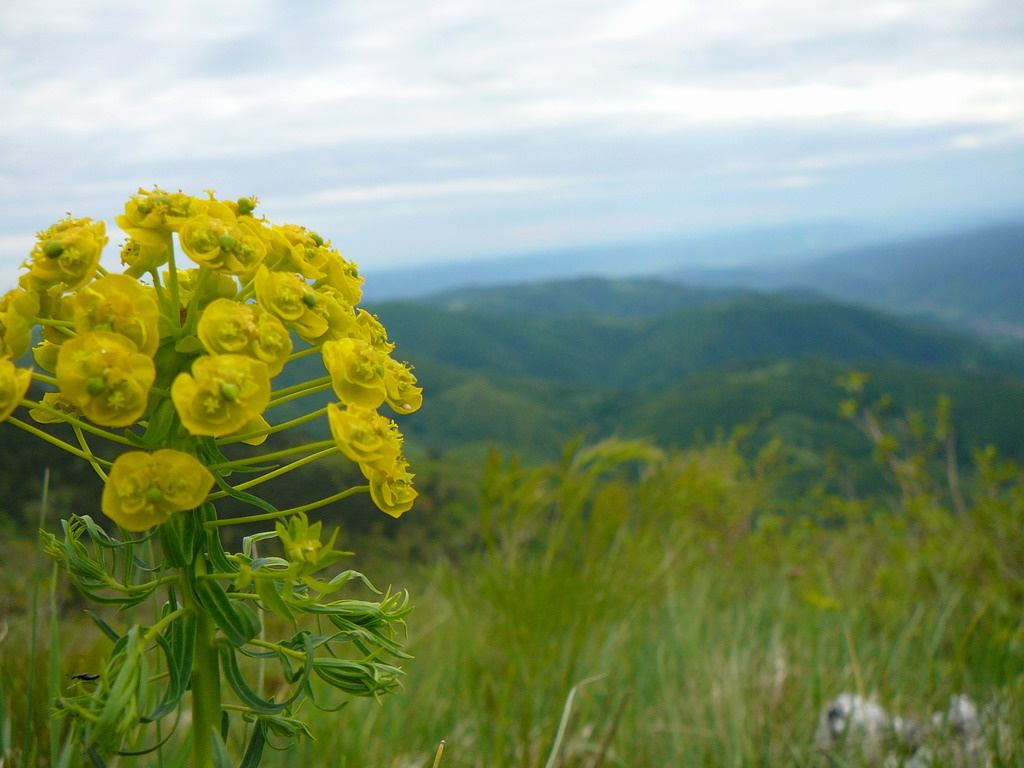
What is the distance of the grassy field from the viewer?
2.51 metres

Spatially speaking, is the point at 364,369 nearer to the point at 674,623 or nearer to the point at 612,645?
the point at 612,645

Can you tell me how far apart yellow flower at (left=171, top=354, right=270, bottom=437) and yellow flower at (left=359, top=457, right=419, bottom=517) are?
19 cm

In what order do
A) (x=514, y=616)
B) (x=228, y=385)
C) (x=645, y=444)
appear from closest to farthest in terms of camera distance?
(x=228, y=385) < (x=514, y=616) < (x=645, y=444)

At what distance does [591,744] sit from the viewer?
108 inches

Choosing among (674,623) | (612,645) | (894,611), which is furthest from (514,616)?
(894,611)

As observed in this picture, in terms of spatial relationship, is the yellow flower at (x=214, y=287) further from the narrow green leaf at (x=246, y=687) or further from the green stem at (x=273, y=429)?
A: the narrow green leaf at (x=246, y=687)

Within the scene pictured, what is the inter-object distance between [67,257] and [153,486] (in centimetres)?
37

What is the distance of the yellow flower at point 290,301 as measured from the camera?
1.17 metres

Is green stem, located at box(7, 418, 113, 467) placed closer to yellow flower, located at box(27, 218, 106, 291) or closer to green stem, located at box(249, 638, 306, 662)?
yellow flower, located at box(27, 218, 106, 291)

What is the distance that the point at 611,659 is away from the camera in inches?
138

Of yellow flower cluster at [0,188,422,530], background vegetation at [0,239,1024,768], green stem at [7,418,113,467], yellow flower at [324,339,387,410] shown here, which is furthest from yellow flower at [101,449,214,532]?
background vegetation at [0,239,1024,768]

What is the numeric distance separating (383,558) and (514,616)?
7.72 m

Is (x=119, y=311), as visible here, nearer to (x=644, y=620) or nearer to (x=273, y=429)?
(x=273, y=429)

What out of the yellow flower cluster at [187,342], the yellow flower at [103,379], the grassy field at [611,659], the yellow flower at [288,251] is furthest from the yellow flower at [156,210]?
the grassy field at [611,659]
